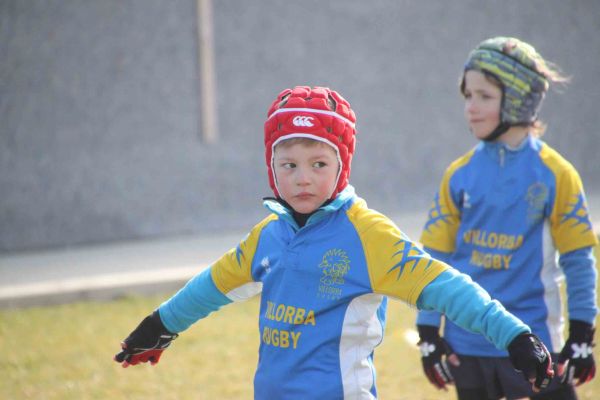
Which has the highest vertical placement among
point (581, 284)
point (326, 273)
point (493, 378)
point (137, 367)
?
point (326, 273)

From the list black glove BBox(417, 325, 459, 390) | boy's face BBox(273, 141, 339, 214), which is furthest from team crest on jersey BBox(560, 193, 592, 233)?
boy's face BBox(273, 141, 339, 214)

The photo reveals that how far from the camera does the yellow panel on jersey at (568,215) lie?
4.07m

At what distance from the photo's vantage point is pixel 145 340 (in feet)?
11.8

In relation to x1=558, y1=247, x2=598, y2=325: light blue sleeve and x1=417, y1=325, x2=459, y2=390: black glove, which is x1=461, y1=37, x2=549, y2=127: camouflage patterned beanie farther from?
x1=417, y1=325, x2=459, y2=390: black glove

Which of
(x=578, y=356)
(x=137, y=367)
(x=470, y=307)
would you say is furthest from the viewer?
(x=137, y=367)

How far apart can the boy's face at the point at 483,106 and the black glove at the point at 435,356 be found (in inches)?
36.0

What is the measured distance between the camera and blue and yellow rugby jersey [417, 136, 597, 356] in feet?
13.4

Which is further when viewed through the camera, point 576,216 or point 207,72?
point 207,72

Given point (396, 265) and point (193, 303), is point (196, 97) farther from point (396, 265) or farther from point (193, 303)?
point (396, 265)

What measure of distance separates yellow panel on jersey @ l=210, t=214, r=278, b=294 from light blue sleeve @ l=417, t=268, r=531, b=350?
0.68 meters

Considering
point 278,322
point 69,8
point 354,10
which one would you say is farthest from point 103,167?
point 278,322

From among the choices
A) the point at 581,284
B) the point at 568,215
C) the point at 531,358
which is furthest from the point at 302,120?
the point at 581,284

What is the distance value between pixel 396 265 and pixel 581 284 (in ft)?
4.36

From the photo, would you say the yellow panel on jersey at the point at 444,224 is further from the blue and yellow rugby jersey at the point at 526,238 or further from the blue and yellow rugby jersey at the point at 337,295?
the blue and yellow rugby jersey at the point at 337,295
